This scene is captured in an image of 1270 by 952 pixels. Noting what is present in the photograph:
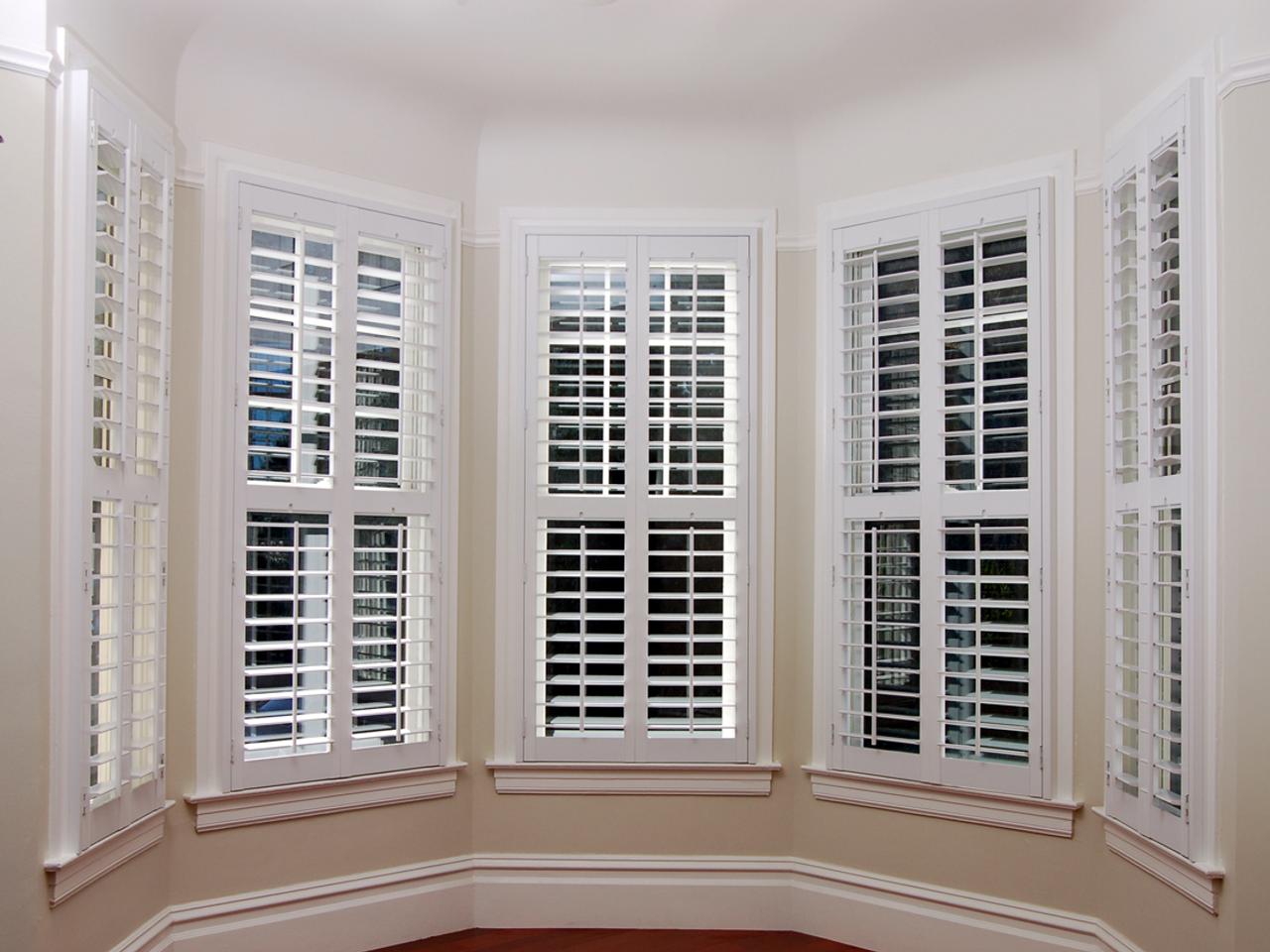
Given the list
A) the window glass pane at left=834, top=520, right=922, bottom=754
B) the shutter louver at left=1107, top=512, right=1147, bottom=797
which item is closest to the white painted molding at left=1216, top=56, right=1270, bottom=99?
Result: the shutter louver at left=1107, top=512, right=1147, bottom=797

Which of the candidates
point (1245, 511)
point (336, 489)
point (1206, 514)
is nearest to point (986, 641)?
Answer: point (1206, 514)

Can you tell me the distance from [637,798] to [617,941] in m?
0.49

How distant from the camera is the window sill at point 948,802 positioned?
358cm

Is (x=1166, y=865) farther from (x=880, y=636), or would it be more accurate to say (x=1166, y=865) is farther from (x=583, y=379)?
(x=583, y=379)

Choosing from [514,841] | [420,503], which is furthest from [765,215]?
[514,841]

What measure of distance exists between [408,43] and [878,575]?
2375 millimetres

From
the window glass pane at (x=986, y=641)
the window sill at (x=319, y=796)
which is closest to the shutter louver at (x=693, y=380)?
the window glass pane at (x=986, y=641)

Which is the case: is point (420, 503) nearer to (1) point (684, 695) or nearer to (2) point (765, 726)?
(1) point (684, 695)

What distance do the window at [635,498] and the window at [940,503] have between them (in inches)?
13.4

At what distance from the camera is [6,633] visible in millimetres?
2766

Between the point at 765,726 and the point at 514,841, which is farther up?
the point at 765,726

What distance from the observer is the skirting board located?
3617mm

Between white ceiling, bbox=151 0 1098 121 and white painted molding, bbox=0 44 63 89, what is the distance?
1.79ft

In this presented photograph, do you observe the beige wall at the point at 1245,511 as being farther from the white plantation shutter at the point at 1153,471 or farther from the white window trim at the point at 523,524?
the white window trim at the point at 523,524
